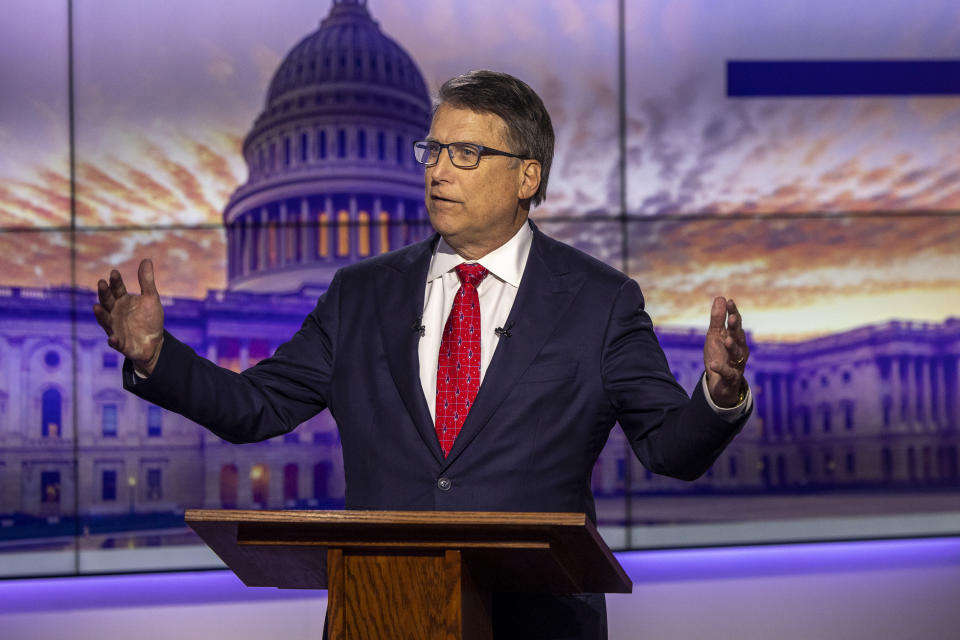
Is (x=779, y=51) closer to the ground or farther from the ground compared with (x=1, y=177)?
farther from the ground

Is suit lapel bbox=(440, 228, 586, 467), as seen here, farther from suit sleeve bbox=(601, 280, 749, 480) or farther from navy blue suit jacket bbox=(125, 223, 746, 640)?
suit sleeve bbox=(601, 280, 749, 480)

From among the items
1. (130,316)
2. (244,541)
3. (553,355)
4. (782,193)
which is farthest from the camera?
(782,193)

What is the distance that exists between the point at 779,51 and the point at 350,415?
474 centimetres

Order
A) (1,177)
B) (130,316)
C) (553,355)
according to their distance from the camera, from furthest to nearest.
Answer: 1. (1,177)
2. (553,355)
3. (130,316)

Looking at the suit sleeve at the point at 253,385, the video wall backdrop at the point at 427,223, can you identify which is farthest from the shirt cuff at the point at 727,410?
the video wall backdrop at the point at 427,223

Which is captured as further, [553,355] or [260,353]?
[260,353]

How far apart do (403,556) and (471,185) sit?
29.8 inches

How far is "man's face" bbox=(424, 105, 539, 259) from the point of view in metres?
1.89

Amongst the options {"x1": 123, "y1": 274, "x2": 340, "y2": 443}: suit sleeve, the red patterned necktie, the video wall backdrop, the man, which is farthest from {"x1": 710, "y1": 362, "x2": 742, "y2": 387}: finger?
the video wall backdrop

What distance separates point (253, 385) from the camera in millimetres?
1883

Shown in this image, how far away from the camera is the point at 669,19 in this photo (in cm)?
577

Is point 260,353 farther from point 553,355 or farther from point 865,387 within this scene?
point 553,355

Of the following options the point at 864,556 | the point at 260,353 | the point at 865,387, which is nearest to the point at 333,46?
the point at 260,353

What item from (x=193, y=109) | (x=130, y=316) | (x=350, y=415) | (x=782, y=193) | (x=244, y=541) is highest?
(x=193, y=109)
